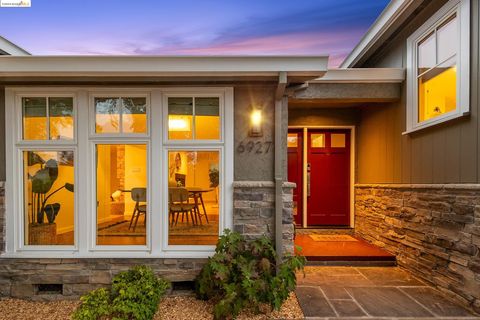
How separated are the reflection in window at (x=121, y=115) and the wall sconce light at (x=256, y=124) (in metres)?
1.28

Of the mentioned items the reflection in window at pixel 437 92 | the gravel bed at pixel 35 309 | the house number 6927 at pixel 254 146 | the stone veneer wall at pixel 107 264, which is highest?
the reflection in window at pixel 437 92

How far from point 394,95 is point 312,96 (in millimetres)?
1257

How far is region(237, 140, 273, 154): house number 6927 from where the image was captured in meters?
3.18

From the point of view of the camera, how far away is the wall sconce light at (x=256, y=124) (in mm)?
3125

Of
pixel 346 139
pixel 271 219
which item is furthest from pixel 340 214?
pixel 271 219

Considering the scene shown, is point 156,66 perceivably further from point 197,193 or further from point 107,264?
point 107,264

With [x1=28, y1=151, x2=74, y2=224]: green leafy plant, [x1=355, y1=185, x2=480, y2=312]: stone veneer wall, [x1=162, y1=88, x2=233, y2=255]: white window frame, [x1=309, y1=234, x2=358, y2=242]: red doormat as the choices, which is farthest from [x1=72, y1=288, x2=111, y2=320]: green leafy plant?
[x1=355, y1=185, x2=480, y2=312]: stone veneer wall

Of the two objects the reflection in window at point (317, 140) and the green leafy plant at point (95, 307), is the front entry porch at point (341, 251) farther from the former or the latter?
the green leafy plant at point (95, 307)

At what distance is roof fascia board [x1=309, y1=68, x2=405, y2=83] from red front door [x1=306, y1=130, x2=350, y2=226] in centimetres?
158

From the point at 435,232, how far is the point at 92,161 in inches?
167

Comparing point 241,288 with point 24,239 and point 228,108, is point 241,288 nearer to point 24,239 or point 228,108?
point 228,108

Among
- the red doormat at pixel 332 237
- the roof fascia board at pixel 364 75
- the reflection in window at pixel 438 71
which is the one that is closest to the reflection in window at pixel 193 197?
the roof fascia board at pixel 364 75

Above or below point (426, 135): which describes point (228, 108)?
above

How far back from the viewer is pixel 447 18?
3168 mm
